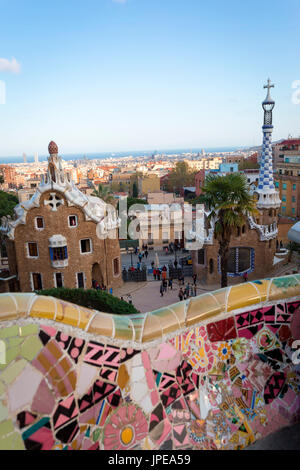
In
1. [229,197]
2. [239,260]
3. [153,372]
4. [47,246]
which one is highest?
[229,197]

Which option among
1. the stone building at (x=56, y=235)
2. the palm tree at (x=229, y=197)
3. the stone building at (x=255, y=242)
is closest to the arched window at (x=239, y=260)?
the stone building at (x=255, y=242)

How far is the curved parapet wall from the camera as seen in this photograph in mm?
4273

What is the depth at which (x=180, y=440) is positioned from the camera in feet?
16.2

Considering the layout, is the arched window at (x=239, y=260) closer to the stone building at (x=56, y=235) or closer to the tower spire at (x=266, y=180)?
the tower spire at (x=266, y=180)

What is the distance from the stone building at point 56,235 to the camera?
72.3ft

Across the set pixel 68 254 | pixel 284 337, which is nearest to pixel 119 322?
pixel 284 337

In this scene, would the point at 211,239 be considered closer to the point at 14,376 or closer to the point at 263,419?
the point at 263,419

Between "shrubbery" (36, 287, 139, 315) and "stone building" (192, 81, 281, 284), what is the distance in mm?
10334

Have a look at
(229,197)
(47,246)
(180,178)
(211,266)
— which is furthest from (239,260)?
(180,178)

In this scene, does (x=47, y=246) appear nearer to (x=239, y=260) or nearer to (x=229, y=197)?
(x=229, y=197)

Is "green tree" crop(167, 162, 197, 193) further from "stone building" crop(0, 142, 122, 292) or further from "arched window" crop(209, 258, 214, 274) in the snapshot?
"stone building" crop(0, 142, 122, 292)

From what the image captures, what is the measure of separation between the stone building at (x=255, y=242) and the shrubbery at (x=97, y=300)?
407 inches

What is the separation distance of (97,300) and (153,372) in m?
10.7

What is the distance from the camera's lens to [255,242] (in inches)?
959
